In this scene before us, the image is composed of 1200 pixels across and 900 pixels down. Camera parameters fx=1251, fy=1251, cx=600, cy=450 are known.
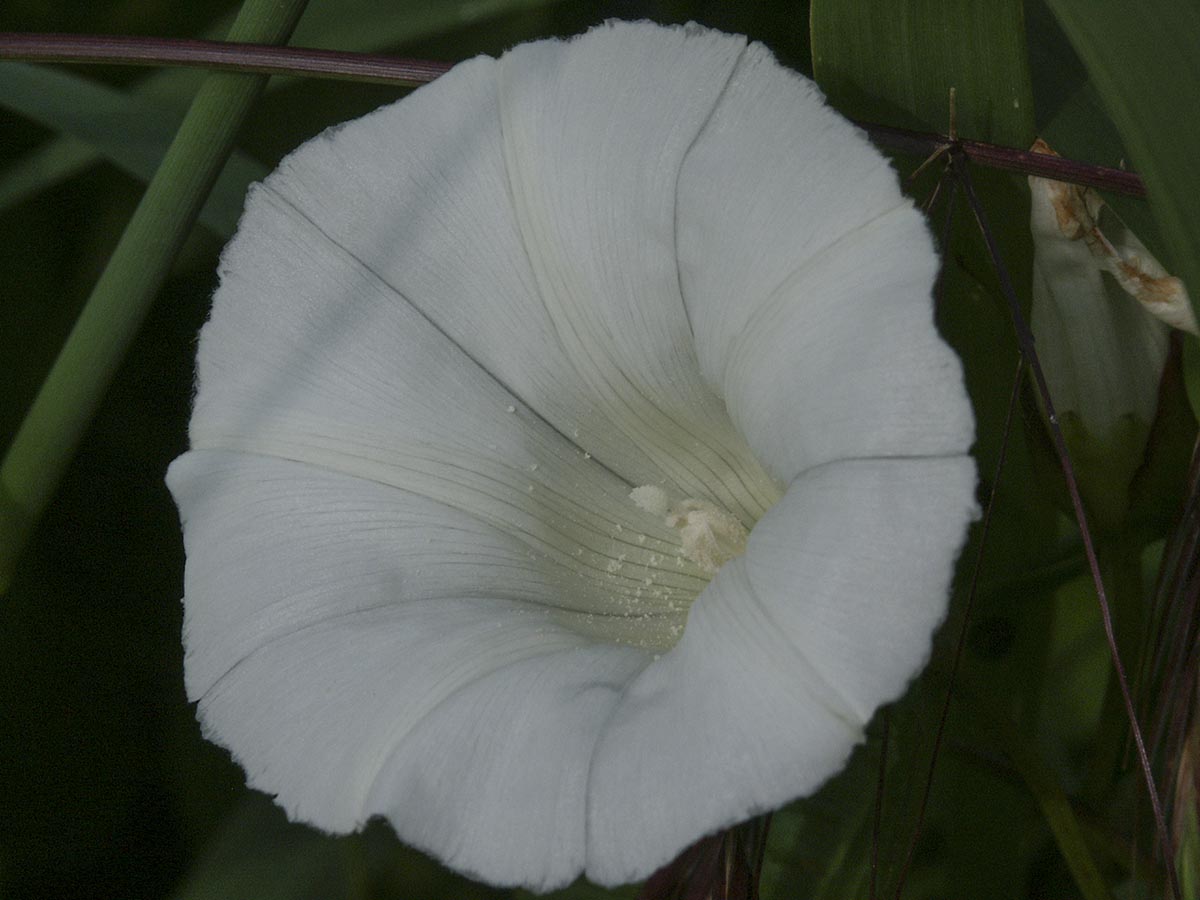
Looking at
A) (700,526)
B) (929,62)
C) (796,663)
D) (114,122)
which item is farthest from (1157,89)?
(114,122)

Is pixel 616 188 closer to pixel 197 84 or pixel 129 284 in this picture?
pixel 129 284

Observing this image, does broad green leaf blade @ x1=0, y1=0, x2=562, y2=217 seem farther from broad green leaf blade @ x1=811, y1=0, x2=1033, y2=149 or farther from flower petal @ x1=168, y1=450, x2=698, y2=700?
broad green leaf blade @ x1=811, y1=0, x2=1033, y2=149

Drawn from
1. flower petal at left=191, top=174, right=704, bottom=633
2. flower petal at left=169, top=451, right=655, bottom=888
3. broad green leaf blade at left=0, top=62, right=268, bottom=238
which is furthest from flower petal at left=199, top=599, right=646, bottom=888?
broad green leaf blade at left=0, top=62, right=268, bottom=238

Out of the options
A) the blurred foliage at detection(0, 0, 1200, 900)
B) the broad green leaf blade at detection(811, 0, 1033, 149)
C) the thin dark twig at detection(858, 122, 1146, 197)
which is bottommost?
the blurred foliage at detection(0, 0, 1200, 900)

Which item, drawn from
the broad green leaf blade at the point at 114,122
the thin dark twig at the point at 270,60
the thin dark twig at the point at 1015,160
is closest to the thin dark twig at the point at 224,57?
the thin dark twig at the point at 270,60

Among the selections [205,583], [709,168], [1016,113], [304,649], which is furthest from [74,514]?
[1016,113]

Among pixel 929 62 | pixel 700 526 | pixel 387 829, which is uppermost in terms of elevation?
pixel 929 62
